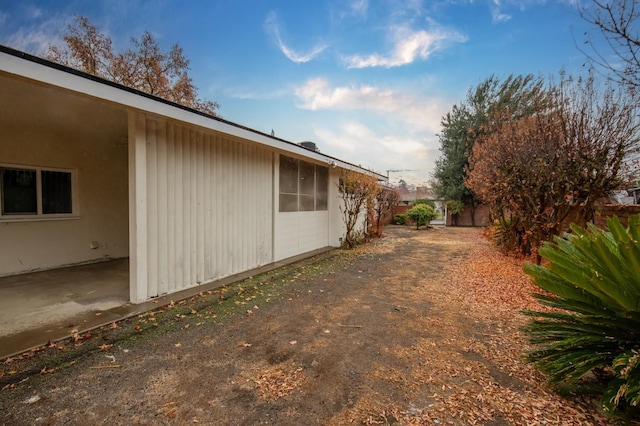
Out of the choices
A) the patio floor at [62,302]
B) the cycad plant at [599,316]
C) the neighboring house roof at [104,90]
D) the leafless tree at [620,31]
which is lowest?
the patio floor at [62,302]

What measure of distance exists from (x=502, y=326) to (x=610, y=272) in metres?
1.83

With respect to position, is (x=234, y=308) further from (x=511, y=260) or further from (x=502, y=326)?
(x=511, y=260)

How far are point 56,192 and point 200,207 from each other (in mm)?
3468

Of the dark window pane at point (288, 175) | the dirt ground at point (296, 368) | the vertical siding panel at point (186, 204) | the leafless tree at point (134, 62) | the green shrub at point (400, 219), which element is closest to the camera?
the dirt ground at point (296, 368)

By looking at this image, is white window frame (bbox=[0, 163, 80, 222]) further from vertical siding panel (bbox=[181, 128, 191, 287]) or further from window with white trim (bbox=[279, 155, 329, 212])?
window with white trim (bbox=[279, 155, 329, 212])

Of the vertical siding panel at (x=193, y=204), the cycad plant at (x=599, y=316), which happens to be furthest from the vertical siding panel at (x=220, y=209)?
the cycad plant at (x=599, y=316)

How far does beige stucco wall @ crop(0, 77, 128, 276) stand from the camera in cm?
448

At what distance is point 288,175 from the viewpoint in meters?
7.62

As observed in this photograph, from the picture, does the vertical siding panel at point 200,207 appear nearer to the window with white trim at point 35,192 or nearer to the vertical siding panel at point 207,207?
the vertical siding panel at point 207,207

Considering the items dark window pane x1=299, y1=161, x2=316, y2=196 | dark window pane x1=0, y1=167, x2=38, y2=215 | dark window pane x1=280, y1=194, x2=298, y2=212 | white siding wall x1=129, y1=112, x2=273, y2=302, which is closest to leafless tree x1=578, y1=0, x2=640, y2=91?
white siding wall x1=129, y1=112, x2=273, y2=302

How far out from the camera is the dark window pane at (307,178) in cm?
826

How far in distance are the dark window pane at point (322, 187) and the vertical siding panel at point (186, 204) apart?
478 centimetres

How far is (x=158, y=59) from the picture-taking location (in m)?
13.3

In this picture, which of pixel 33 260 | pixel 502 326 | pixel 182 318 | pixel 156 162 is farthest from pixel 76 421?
pixel 33 260
